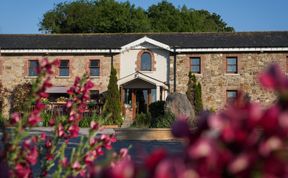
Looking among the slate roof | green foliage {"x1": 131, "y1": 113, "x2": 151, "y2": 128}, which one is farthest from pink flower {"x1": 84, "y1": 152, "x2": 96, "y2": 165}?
the slate roof

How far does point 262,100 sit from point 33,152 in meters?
29.5

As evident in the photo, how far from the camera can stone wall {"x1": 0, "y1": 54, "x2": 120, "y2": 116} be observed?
31.4 meters

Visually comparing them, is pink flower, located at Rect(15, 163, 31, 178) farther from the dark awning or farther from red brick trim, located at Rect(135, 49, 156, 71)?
red brick trim, located at Rect(135, 49, 156, 71)

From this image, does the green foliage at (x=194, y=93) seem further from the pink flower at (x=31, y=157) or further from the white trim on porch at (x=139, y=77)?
the pink flower at (x=31, y=157)

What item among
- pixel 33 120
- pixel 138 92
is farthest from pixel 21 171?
pixel 138 92

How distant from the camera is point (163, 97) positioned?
31484mm

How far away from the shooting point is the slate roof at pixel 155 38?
31.1 m

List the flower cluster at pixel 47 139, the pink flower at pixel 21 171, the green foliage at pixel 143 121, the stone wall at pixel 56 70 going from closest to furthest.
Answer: the pink flower at pixel 21 171, the flower cluster at pixel 47 139, the green foliage at pixel 143 121, the stone wall at pixel 56 70

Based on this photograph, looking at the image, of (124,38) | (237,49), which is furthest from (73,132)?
(124,38)

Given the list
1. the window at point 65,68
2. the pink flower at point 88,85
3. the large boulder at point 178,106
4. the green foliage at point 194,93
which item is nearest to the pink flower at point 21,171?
the pink flower at point 88,85

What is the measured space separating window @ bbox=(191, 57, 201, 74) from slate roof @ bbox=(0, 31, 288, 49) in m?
0.95

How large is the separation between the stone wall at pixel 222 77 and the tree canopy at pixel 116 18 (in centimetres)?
2591

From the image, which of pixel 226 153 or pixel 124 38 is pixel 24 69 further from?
pixel 226 153

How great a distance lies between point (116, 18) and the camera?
57281mm
